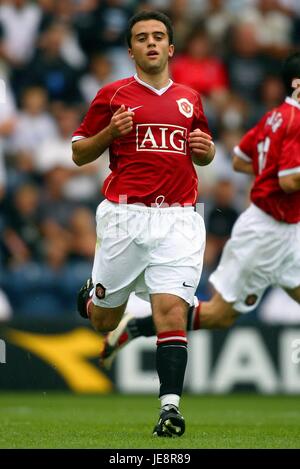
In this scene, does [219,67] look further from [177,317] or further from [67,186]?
[177,317]

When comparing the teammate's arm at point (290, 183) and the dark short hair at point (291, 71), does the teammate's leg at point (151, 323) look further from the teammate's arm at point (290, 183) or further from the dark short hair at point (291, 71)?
the dark short hair at point (291, 71)

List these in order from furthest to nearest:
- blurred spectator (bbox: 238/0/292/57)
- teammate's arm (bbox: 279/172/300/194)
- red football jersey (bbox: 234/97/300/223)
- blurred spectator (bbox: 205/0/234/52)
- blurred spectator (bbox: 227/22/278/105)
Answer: blurred spectator (bbox: 238/0/292/57) → blurred spectator (bbox: 227/22/278/105) → blurred spectator (bbox: 205/0/234/52) → red football jersey (bbox: 234/97/300/223) → teammate's arm (bbox: 279/172/300/194)

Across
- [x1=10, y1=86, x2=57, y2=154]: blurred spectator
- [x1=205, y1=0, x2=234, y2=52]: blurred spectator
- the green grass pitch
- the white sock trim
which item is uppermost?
[x1=205, y1=0, x2=234, y2=52]: blurred spectator

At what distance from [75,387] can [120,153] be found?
194 inches

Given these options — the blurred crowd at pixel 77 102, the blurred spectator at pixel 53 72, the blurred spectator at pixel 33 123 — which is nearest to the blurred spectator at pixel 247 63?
the blurred crowd at pixel 77 102

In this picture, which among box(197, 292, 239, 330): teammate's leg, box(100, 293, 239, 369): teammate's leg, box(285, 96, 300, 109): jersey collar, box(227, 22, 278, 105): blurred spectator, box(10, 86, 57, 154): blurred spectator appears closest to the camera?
box(285, 96, 300, 109): jersey collar

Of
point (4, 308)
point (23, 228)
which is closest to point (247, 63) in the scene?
point (23, 228)

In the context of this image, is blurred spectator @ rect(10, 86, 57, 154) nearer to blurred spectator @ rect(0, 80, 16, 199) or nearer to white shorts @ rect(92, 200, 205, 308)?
blurred spectator @ rect(0, 80, 16, 199)

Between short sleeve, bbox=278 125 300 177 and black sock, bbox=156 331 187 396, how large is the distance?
1.84m

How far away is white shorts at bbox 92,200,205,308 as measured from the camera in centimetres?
692

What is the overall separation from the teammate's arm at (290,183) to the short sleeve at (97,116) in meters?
1.61

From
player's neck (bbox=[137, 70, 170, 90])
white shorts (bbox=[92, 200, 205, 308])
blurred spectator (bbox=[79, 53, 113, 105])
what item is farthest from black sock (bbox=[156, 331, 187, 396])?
blurred spectator (bbox=[79, 53, 113, 105])

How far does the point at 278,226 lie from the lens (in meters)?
8.73

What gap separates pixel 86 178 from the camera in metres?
13.5
